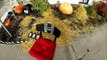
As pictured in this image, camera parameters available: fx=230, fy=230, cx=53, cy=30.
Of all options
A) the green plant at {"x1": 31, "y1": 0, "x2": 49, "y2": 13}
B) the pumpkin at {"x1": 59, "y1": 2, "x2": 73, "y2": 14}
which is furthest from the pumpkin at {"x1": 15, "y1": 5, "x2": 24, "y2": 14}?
the pumpkin at {"x1": 59, "y1": 2, "x2": 73, "y2": 14}

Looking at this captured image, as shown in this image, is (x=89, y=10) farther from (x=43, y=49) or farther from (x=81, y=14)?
(x=43, y=49)

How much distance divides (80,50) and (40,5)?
61 centimetres

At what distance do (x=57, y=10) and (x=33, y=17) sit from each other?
0.87 ft

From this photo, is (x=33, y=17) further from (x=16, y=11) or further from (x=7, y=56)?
(x=7, y=56)

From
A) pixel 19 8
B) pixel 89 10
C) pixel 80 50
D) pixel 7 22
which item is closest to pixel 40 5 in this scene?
pixel 19 8

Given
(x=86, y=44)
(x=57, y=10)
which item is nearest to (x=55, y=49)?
(x=86, y=44)

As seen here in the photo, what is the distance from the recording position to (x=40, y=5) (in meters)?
2.33

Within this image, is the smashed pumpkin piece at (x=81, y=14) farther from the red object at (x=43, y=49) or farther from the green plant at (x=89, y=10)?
the red object at (x=43, y=49)

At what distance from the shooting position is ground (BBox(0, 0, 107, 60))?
2.06 m

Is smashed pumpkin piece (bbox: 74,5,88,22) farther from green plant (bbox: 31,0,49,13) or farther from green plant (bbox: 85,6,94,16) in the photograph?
green plant (bbox: 31,0,49,13)

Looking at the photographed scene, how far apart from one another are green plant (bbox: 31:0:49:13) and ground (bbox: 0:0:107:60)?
0.45 meters

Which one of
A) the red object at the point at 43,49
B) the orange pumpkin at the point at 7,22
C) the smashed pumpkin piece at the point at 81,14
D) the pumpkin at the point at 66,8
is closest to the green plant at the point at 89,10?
the smashed pumpkin piece at the point at 81,14

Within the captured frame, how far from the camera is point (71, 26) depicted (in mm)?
2305

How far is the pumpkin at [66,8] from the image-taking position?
2.33 metres
